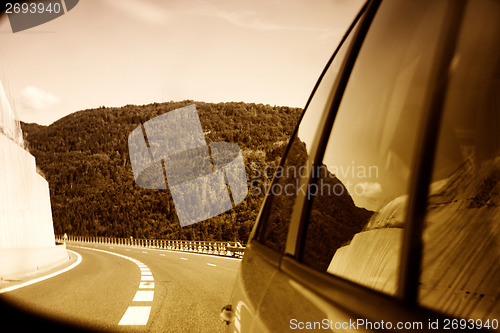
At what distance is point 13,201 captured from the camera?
18.1 meters

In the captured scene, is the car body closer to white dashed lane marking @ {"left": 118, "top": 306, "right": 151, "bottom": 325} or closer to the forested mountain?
white dashed lane marking @ {"left": 118, "top": 306, "right": 151, "bottom": 325}

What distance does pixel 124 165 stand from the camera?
142 metres

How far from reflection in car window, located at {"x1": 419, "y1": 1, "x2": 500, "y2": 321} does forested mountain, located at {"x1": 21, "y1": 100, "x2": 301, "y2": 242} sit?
74.4 metres

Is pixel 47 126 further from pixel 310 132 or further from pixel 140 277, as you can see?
pixel 310 132

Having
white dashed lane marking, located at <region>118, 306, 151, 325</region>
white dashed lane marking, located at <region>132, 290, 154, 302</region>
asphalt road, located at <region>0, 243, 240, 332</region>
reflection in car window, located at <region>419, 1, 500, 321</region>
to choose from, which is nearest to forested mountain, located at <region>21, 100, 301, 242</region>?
asphalt road, located at <region>0, 243, 240, 332</region>

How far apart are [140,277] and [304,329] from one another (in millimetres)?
13606

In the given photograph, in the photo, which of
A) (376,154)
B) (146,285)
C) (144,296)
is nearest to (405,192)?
(376,154)

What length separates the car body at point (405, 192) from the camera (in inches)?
42.3

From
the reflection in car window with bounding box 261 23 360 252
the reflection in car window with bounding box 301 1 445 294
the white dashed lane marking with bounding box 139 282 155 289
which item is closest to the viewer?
the reflection in car window with bounding box 301 1 445 294

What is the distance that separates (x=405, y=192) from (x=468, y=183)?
148mm

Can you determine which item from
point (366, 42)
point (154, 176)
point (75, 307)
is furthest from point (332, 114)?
point (154, 176)

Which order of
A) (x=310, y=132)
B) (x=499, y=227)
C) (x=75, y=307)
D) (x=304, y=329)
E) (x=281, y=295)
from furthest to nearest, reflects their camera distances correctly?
(x=75, y=307) → (x=310, y=132) → (x=281, y=295) → (x=304, y=329) → (x=499, y=227)

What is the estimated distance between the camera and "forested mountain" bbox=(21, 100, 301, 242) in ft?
322

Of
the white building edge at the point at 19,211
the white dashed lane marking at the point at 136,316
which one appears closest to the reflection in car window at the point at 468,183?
the white dashed lane marking at the point at 136,316
